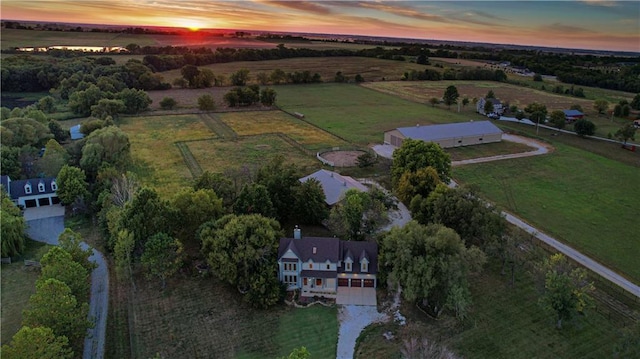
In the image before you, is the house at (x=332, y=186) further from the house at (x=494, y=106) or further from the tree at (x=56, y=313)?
the house at (x=494, y=106)

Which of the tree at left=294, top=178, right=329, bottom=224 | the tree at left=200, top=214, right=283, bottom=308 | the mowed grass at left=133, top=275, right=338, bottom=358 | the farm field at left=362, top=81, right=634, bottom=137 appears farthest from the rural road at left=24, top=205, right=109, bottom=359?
the farm field at left=362, top=81, right=634, bottom=137

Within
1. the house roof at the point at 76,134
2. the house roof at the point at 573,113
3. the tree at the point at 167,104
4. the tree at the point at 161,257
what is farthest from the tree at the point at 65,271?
the house roof at the point at 573,113

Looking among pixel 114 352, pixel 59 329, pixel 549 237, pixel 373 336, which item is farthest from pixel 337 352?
pixel 549 237

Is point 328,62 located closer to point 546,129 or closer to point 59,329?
point 546,129

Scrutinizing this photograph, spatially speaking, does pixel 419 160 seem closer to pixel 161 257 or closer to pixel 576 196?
pixel 576 196

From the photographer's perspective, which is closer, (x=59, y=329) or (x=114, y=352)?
(x=59, y=329)
